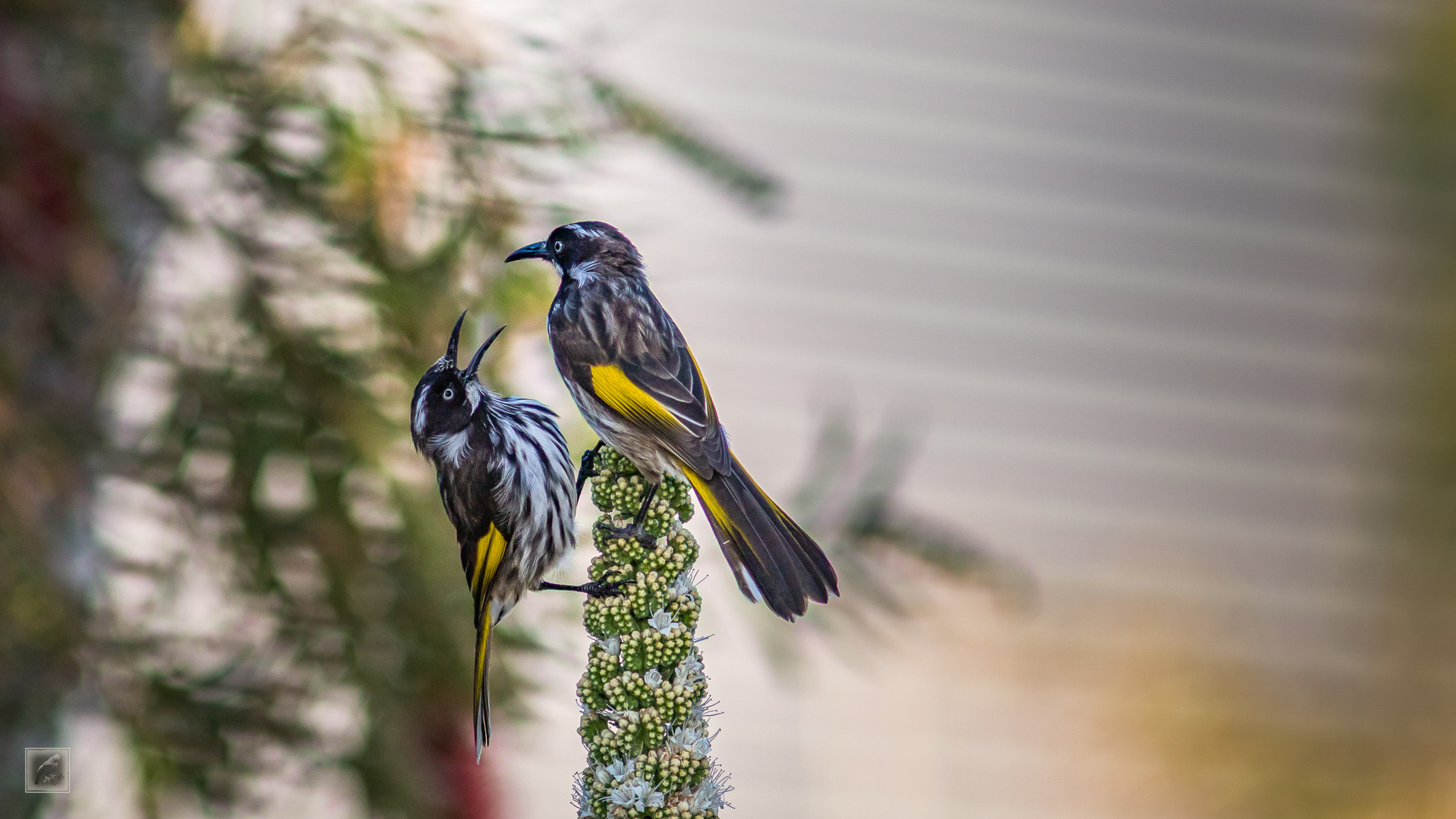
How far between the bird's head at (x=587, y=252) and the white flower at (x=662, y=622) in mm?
436

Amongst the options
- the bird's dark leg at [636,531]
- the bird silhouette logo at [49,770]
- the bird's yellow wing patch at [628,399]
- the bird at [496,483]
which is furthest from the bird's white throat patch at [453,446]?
the bird silhouette logo at [49,770]

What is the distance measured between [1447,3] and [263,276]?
8427mm

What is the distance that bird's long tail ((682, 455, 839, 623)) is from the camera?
2.82 feet

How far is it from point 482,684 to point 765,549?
0.23m

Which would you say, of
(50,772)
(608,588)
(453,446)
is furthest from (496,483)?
(50,772)

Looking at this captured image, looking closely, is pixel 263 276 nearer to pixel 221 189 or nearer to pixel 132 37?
pixel 221 189

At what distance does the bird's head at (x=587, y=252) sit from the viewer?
1.13 meters

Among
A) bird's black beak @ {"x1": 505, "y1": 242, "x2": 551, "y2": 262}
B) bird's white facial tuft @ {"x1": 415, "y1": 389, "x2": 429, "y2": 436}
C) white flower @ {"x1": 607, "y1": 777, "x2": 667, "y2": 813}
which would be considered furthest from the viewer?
bird's black beak @ {"x1": 505, "y1": 242, "x2": 551, "y2": 262}

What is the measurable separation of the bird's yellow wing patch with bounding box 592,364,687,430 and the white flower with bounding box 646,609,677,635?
216 millimetres

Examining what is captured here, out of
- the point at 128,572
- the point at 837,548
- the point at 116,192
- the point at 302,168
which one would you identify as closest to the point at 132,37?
the point at 116,192

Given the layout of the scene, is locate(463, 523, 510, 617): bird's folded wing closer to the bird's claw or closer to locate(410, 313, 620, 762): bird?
locate(410, 313, 620, 762): bird

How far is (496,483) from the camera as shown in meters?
1.02

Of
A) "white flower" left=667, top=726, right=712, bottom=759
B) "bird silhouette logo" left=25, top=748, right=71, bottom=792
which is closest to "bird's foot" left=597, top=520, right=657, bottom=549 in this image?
"white flower" left=667, top=726, right=712, bottom=759

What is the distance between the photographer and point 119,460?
2.10m
